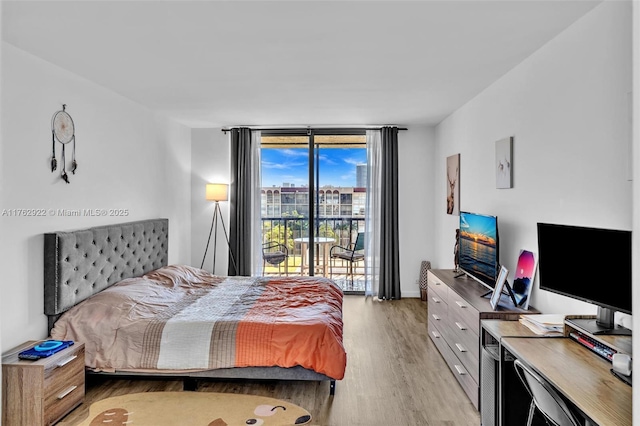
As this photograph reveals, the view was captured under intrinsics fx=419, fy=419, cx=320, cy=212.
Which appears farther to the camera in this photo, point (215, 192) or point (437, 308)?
point (215, 192)

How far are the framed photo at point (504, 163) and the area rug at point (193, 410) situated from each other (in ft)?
7.62

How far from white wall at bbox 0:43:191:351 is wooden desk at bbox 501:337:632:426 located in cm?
298

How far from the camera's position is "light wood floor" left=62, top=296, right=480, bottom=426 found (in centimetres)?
275

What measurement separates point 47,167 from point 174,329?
1.53m

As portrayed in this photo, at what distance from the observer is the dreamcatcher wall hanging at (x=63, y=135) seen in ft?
10.4

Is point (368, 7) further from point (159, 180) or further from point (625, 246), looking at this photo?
point (159, 180)

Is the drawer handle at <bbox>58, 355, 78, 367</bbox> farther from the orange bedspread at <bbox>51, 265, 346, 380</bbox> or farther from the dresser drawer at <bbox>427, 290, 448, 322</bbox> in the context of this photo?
the dresser drawer at <bbox>427, 290, 448, 322</bbox>

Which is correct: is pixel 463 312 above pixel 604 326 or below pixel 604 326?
below

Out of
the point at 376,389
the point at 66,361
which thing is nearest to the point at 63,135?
the point at 66,361

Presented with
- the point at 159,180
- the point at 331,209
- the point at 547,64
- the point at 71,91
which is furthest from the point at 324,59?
the point at 331,209

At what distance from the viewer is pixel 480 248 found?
3523mm

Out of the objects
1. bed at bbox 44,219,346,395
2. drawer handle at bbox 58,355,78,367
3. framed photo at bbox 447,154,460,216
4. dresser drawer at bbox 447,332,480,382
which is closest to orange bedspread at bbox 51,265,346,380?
bed at bbox 44,219,346,395

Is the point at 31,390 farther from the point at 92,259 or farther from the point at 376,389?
the point at 376,389

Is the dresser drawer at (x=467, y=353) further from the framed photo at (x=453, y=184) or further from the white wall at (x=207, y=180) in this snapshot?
the white wall at (x=207, y=180)
